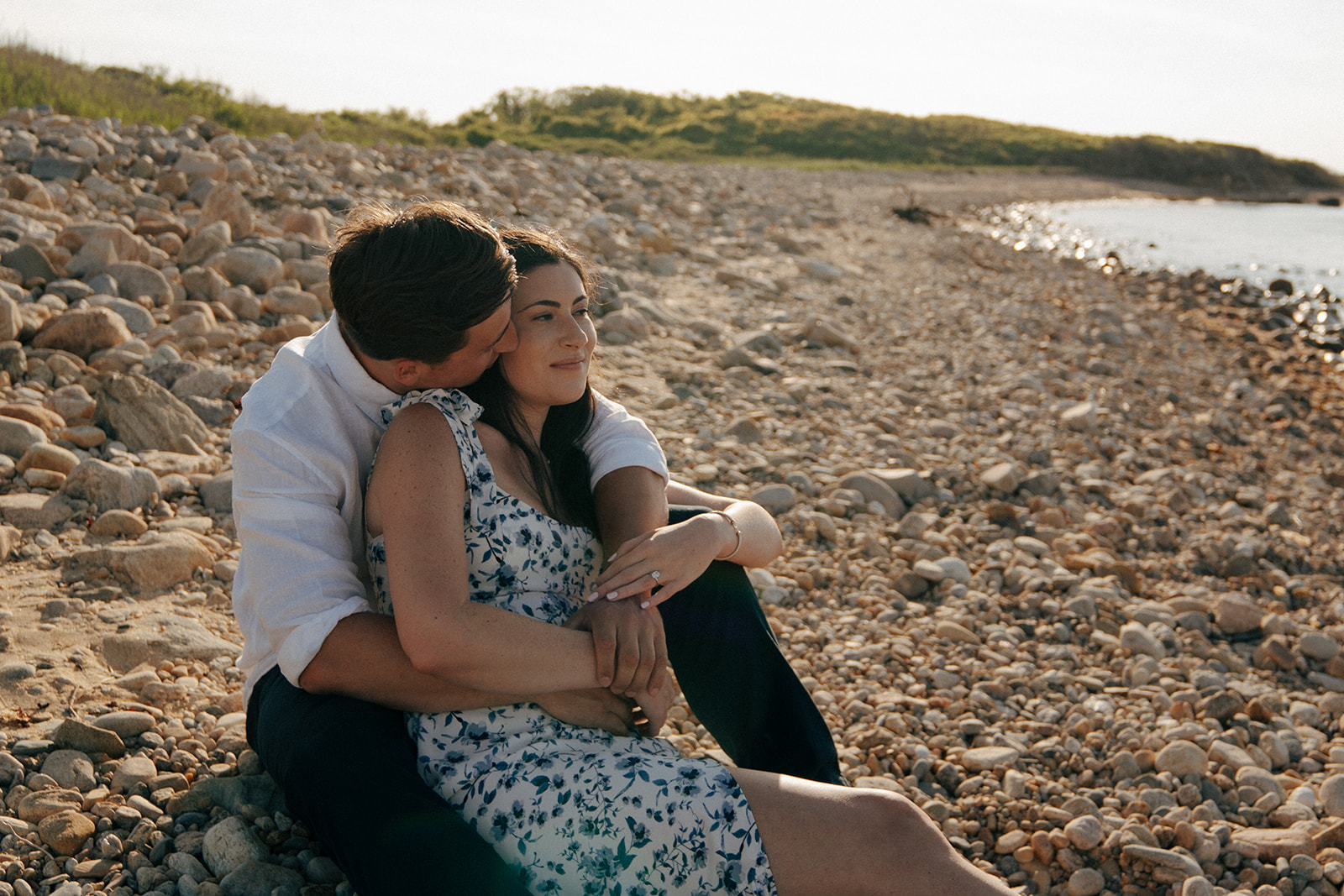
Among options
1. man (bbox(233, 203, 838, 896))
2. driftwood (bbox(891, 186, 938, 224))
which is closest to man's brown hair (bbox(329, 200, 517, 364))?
man (bbox(233, 203, 838, 896))

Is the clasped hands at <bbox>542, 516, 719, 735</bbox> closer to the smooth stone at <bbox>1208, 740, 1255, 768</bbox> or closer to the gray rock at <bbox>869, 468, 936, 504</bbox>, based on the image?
the smooth stone at <bbox>1208, 740, 1255, 768</bbox>

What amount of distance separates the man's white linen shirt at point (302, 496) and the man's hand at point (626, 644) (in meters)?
0.54

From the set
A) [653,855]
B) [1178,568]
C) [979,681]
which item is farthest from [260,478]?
[1178,568]

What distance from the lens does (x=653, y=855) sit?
213 cm

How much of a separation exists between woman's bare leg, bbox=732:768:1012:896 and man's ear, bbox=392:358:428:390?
4.05 feet

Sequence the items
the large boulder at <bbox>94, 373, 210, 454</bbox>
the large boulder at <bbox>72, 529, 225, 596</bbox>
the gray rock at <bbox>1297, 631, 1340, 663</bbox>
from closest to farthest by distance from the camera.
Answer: the large boulder at <bbox>72, 529, 225, 596</bbox> < the gray rock at <bbox>1297, 631, 1340, 663</bbox> < the large boulder at <bbox>94, 373, 210, 454</bbox>

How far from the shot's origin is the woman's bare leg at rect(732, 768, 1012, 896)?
2.21 m

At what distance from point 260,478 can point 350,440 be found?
0.84 ft

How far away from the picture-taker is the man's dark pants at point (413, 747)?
2.04 metres

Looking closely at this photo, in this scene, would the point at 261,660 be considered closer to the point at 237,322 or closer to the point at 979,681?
the point at 979,681

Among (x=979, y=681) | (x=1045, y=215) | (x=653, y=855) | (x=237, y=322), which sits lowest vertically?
(x=979, y=681)

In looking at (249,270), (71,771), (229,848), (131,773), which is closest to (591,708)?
(229,848)

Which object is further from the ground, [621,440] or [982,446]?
[621,440]

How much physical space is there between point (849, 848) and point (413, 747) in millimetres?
1029
